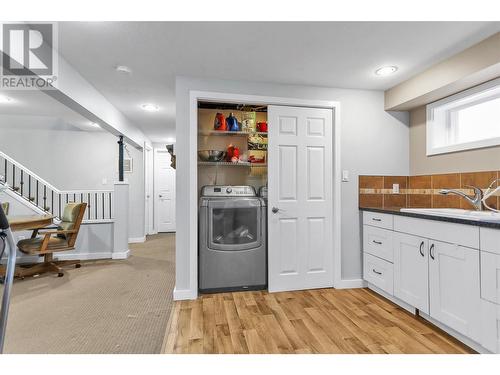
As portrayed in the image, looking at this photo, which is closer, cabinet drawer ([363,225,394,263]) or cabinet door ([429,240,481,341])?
cabinet door ([429,240,481,341])

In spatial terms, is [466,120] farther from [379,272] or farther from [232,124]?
[232,124]

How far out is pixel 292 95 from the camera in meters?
2.77

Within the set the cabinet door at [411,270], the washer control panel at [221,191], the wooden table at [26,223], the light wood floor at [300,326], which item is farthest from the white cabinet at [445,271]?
the wooden table at [26,223]

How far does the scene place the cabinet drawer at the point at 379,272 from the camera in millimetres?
2406

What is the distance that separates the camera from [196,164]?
2580 millimetres

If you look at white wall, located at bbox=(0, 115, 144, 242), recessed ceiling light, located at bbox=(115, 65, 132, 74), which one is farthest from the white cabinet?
white wall, located at bbox=(0, 115, 144, 242)

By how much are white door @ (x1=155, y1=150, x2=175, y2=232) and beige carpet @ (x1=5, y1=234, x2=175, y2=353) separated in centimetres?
274

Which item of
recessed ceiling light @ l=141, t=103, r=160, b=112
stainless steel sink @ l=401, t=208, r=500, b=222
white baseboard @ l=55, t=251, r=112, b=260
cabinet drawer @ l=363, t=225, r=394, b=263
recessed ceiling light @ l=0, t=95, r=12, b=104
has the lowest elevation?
white baseboard @ l=55, t=251, r=112, b=260

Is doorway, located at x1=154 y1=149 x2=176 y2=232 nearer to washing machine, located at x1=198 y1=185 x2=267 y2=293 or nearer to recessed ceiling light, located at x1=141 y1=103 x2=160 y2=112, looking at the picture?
recessed ceiling light, located at x1=141 y1=103 x2=160 y2=112

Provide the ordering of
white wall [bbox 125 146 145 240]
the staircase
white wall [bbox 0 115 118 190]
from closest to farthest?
1. the staircase
2. white wall [bbox 0 115 118 190]
3. white wall [bbox 125 146 145 240]

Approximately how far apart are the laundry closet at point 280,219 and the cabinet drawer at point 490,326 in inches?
54.0

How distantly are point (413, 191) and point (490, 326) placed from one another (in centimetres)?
164

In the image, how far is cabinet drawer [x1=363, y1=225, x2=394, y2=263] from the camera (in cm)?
243
